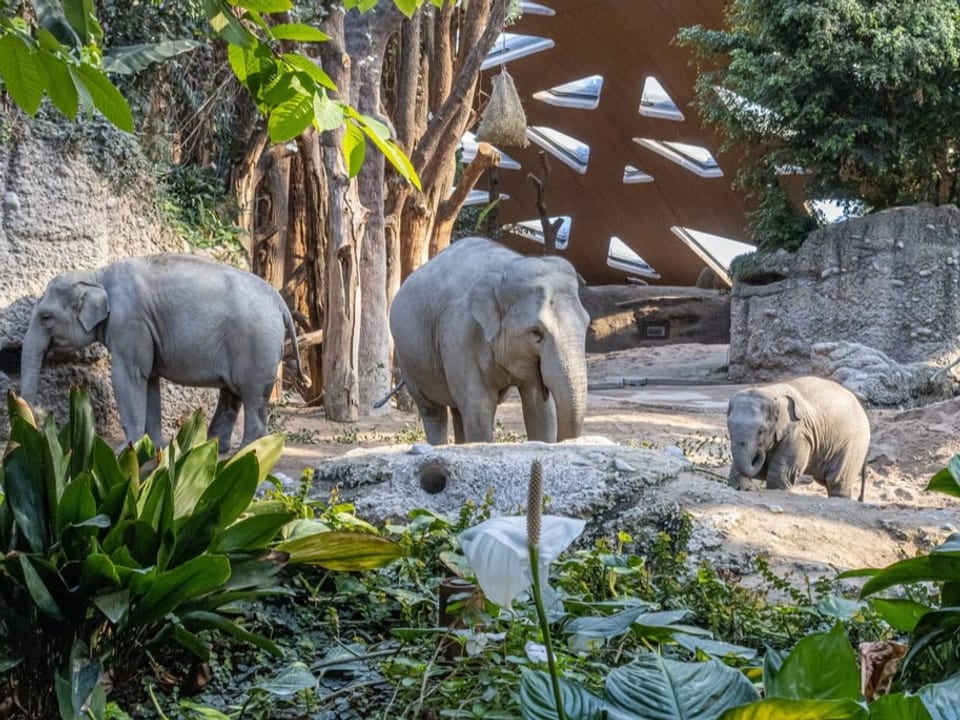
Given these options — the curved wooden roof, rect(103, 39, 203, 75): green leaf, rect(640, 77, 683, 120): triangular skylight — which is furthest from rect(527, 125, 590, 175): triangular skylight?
rect(103, 39, 203, 75): green leaf

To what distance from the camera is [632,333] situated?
1091 inches

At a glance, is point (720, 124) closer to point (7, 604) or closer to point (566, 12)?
point (566, 12)

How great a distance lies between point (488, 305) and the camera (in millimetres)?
7211

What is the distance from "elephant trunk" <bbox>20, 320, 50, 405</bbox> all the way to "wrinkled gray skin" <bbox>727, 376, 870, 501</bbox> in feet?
17.6

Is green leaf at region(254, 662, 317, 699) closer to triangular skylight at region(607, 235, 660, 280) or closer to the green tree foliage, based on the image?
the green tree foliage

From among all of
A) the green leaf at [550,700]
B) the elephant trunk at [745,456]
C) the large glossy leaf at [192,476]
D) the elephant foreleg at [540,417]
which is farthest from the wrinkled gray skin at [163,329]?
the green leaf at [550,700]

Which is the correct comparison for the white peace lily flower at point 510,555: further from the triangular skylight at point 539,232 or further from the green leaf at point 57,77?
the triangular skylight at point 539,232

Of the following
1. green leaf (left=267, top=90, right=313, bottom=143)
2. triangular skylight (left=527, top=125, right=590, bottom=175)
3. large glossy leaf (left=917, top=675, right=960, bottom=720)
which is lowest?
large glossy leaf (left=917, top=675, right=960, bottom=720)

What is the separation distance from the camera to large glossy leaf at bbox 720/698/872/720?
4.10 ft

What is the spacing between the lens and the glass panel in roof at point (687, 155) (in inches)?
1180

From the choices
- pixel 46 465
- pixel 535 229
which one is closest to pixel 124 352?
pixel 46 465

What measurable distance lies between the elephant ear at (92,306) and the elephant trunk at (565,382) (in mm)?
3913

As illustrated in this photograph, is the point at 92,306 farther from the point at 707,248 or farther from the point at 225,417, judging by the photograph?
the point at 707,248

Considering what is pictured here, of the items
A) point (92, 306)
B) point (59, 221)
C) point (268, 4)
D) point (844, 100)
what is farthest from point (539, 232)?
point (268, 4)
